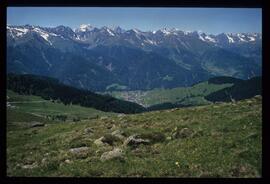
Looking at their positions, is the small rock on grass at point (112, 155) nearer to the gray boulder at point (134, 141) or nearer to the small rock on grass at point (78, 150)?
the gray boulder at point (134, 141)

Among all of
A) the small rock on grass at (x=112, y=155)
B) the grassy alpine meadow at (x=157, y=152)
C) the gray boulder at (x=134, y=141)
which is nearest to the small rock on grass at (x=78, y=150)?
the grassy alpine meadow at (x=157, y=152)

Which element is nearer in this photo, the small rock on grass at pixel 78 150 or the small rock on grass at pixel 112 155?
the small rock on grass at pixel 112 155

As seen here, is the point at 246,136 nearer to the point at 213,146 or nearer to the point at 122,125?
the point at 213,146

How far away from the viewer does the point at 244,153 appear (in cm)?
1362

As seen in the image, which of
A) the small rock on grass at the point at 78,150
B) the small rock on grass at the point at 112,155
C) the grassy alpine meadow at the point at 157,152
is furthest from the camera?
the small rock on grass at the point at 78,150

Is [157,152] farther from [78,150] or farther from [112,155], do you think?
[78,150]

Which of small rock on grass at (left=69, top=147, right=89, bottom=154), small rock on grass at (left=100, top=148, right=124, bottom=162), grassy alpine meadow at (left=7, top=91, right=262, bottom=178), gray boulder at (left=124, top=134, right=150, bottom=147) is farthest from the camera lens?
gray boulder at (left=124, top=134, right=150, bottom=147)

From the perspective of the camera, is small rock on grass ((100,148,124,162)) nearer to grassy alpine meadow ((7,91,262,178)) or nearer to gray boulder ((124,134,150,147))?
grassy alpine meadow ((7,91,262,178))

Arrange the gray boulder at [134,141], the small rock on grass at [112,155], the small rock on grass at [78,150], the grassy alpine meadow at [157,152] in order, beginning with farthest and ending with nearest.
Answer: the gray boulder at [134,141]
the small rock on grass at [78,150]
the small rock on grass at [112,155]
the grassy alpine meadow at [157,152]

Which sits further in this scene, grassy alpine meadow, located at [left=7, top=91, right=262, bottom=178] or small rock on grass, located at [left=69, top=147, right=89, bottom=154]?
small rock on grass, located at [left=69, top=147, right=89, bottom=154]

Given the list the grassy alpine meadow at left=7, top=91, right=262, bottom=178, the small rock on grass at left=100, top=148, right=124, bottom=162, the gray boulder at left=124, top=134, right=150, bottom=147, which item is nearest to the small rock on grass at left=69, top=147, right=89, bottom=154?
the grassy alpine meadow at left=7, top=91, right=262, bottom=178
